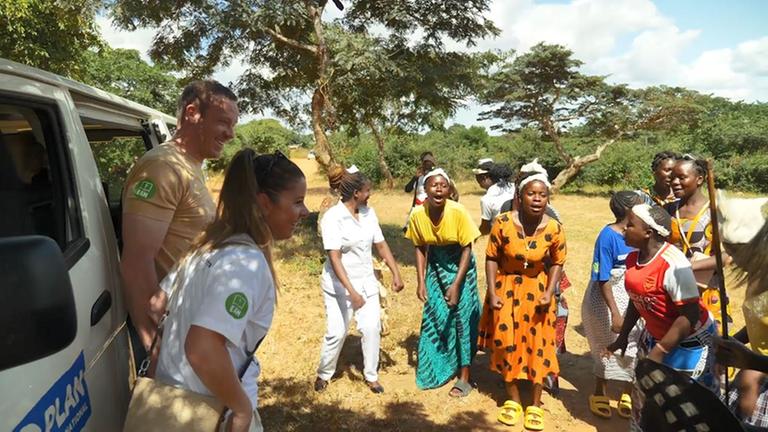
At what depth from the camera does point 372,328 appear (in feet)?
12.8

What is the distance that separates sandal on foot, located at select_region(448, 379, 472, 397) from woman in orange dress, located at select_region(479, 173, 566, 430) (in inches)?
15.4

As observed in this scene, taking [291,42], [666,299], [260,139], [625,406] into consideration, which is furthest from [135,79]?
[666,299]

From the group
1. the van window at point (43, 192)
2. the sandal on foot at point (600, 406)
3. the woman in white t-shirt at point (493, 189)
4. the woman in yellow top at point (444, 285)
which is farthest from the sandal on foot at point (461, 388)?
the van window at point (43, 192)

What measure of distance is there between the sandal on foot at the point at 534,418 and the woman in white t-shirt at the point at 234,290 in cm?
253

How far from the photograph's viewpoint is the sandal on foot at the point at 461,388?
4.02 meters

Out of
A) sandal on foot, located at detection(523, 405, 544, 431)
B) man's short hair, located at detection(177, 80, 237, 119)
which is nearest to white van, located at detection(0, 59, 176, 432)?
man's short hair, located at detection(177, 80, 237, 119)

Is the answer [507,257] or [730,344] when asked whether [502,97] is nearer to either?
[507,257]

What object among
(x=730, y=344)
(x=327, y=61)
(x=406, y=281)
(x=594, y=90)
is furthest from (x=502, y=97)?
(x=730, y=344)

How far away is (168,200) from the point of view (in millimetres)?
1872

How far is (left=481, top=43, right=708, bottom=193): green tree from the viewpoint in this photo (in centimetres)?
1975

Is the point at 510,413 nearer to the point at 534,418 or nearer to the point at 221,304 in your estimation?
the point at 534,418

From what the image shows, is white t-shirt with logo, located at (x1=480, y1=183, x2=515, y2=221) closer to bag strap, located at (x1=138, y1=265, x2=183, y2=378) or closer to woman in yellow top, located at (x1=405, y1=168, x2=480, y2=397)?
woman in yellow top, located at (x1=405, y1=168, x2=480, y2=397)

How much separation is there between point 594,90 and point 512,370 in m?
19.1

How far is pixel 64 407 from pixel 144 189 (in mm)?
835
